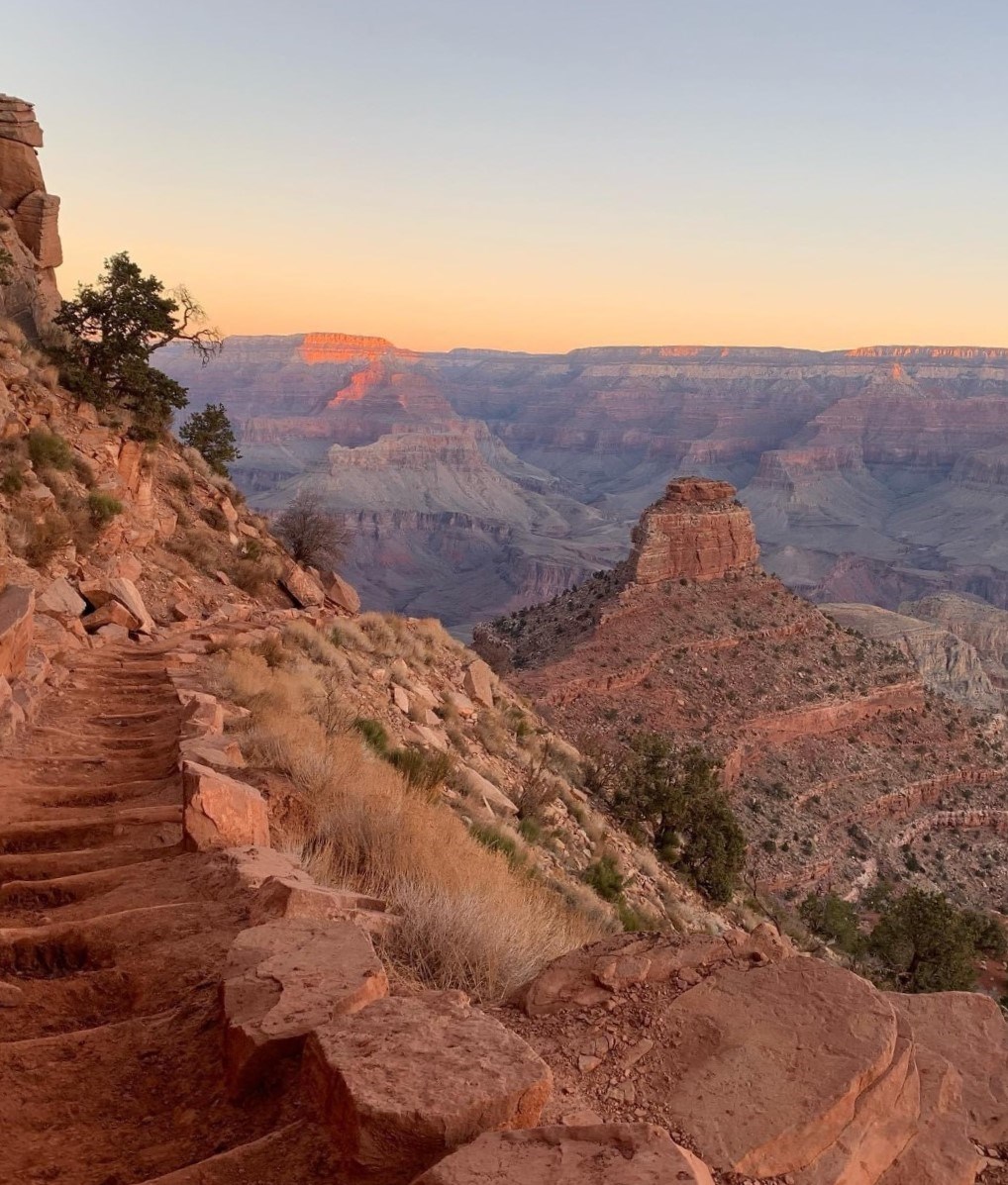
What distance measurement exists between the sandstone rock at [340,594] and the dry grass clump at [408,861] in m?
11.0

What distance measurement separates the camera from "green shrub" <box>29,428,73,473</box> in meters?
14.9

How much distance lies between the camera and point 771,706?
37312mm

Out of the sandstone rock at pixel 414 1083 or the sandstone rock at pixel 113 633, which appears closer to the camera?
the sandstone rock at pixel 414 1083

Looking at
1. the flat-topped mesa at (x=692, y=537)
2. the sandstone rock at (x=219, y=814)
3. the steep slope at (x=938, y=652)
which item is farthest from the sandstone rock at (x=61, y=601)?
the steep slope at (x=938, y=652)

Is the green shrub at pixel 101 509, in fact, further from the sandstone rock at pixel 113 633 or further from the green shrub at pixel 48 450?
the sandstone rock at pixel 113 633

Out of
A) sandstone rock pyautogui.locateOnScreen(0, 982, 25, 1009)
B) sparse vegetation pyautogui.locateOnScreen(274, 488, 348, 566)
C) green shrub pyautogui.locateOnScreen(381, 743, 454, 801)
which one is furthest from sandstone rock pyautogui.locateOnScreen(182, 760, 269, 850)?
sparse vegetation pyautogui.locateOnScreen(274, 488, 348, 566)

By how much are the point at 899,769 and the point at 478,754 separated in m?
28.9

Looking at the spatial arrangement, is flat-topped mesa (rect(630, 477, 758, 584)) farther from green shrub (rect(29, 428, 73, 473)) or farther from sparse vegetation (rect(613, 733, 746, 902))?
green shrub (rect(29, 428, 73, 473))

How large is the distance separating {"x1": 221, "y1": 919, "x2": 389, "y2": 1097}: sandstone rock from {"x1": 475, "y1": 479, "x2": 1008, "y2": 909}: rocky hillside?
26040 millimetres

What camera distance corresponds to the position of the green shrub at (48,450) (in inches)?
586

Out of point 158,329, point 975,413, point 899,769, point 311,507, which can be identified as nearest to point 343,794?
point 158,329

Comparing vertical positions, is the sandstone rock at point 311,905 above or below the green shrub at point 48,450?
below

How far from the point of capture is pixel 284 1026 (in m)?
3.41

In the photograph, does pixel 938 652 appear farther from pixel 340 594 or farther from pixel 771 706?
pixel 340 594
